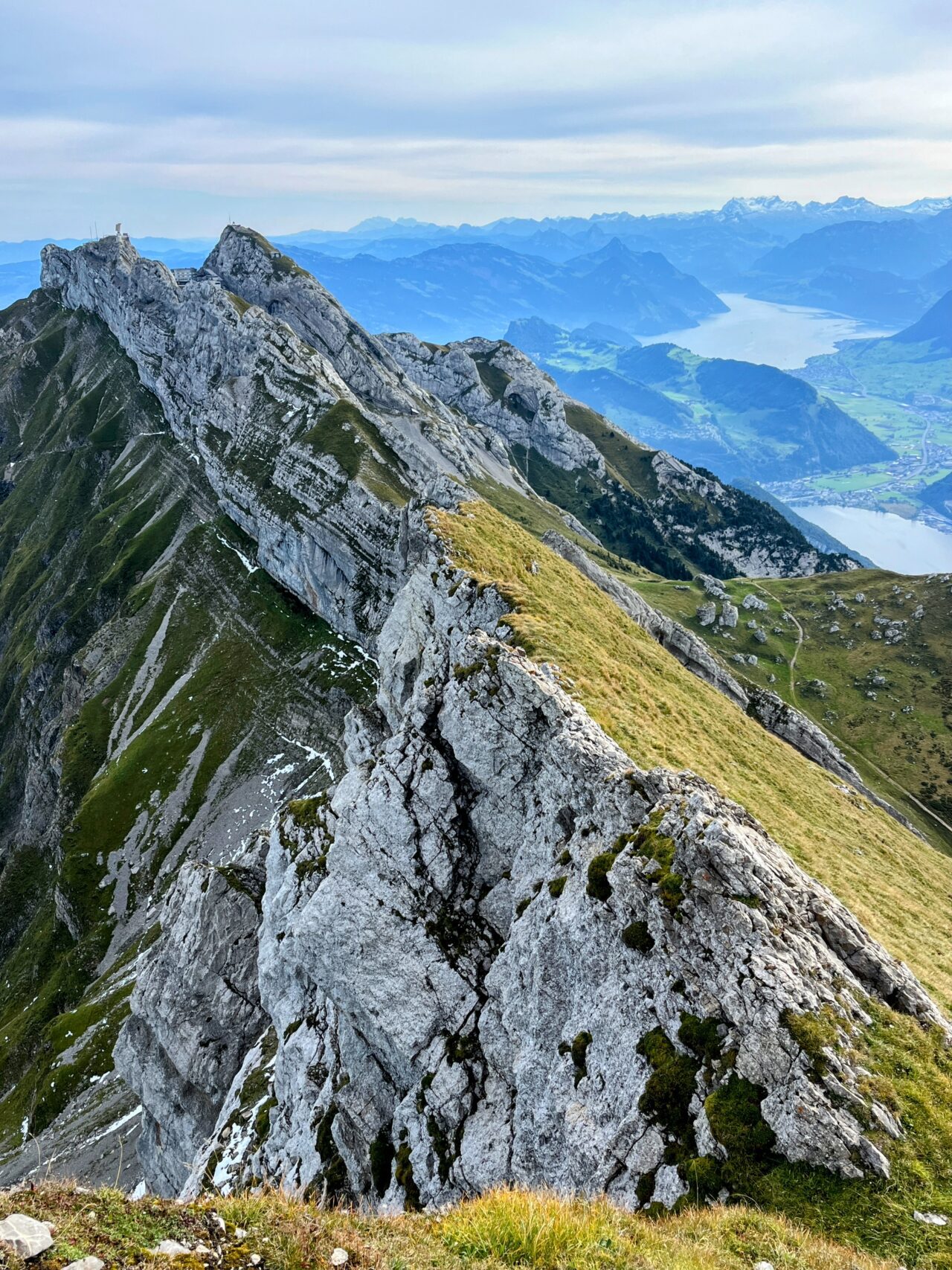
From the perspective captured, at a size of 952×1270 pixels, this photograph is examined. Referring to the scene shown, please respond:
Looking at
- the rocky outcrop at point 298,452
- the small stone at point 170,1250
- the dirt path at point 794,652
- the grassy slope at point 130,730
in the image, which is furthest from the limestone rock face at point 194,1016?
the dirt path at point 794,652

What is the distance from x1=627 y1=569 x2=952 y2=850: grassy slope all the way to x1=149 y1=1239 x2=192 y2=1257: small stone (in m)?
116

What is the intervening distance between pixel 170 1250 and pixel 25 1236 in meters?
2.16

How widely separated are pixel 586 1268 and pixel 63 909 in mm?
112566

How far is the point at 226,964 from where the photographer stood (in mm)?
53719

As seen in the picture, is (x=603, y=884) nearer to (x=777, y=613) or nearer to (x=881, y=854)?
(x=881, y=854)

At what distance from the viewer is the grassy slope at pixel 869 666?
371 feet

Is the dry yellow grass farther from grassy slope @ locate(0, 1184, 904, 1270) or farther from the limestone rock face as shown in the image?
the limestone rock face

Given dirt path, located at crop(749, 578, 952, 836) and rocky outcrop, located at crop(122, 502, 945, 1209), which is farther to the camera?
dirt path, located at crop(749, 578, 952, 836)

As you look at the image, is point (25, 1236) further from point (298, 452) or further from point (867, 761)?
point (298, 452)

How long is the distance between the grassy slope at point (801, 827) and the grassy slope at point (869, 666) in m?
54.1

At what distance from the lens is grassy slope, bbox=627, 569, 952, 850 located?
113m

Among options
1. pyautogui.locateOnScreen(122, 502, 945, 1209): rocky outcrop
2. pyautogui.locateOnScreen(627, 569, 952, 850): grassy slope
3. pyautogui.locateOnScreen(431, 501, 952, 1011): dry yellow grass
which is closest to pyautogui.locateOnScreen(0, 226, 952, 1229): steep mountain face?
pyautogui.locateOnScreen(122, 502, 945, 1209): rocky outcrop

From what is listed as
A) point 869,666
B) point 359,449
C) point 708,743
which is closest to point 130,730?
point 359,449

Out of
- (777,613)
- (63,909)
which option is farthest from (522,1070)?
(777,613)
